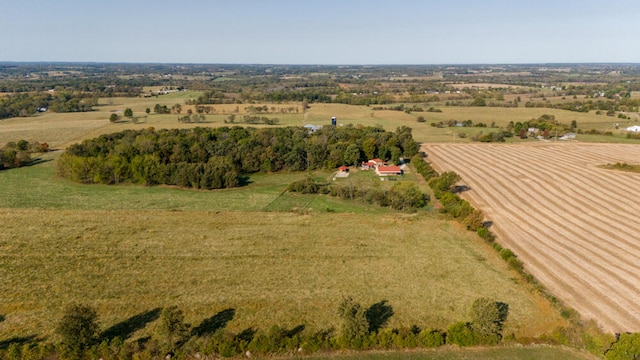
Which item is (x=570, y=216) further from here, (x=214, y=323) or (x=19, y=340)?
(x=19, y=340)

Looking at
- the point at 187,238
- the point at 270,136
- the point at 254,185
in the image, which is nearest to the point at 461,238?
the point at 187,238

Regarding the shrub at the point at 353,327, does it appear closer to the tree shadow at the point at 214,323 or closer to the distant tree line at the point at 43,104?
the tree shadow at the point at 214,323

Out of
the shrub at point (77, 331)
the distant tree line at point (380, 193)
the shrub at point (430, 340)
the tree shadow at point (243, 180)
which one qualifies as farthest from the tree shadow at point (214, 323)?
the tree shadow at point (243, 180)

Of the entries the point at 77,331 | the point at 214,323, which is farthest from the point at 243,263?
the point at 77,331

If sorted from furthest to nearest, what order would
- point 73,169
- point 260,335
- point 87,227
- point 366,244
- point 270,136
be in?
point 270,136, point 73,169, point 87,227, point 366,244, point 260,335

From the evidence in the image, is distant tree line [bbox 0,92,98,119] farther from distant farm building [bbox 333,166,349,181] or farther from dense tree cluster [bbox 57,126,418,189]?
distant farm building [bbox 333,166,349,181]

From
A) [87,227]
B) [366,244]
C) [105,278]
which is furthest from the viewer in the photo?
[87,227]

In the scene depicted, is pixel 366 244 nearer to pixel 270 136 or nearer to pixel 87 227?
pixel 87 227

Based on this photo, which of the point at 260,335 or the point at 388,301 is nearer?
the point at 260,335
